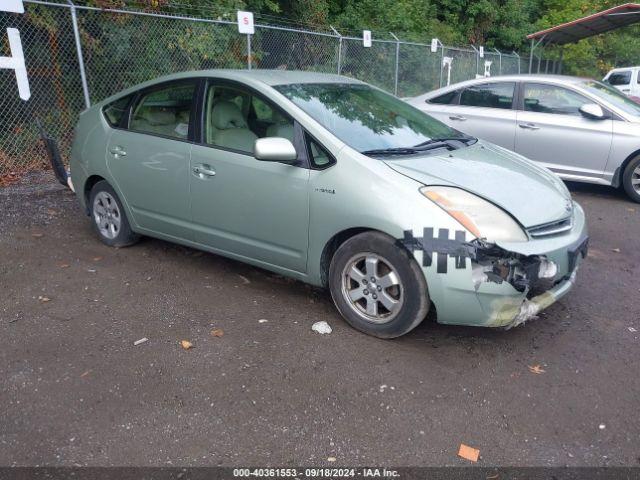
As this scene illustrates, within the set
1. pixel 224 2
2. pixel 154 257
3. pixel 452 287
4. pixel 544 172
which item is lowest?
pixel 154 257

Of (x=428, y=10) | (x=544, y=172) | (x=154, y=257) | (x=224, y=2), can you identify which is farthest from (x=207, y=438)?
(x=428, y=10)

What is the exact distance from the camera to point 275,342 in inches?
144

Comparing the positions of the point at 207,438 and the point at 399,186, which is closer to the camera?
the point at 207,438

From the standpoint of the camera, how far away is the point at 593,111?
719 centimetres

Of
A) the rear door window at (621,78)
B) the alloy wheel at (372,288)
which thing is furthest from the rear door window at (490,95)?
the rear door window at (621,78)

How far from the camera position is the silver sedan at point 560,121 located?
7.23 m

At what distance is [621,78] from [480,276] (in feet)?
57.5

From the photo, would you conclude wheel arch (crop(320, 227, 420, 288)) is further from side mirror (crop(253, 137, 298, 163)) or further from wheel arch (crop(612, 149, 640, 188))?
wheel arch (crop(612, 149, 640, 188))

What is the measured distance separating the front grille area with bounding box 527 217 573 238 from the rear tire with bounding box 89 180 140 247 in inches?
135

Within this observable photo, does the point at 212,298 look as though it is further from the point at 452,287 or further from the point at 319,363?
the point at 452,287

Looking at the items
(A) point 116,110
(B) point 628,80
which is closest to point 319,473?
(A) point 116,110

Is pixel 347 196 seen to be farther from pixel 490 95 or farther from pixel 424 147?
pixel 490 95

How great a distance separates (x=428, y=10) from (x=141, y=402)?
21301 mm

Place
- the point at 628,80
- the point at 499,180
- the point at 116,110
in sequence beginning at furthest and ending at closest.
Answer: the point at 628,80
the point at 116,110
the point at 499,180
